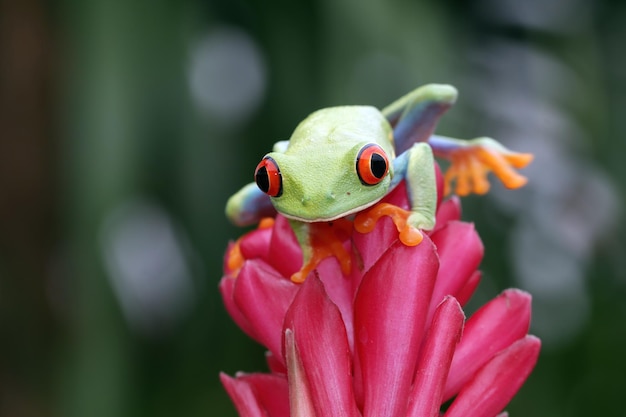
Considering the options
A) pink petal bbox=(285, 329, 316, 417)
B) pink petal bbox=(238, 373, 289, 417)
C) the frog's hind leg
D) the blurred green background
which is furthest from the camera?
the blurred green background

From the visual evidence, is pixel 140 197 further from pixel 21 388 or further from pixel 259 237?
pixel 259 237

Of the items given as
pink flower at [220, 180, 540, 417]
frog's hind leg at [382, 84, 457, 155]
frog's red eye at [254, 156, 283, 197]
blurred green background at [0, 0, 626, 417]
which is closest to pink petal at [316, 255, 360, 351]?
pink flower at [220, 180, 540, 417]

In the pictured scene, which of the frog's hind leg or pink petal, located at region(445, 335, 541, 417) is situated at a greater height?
the frog's hind leg

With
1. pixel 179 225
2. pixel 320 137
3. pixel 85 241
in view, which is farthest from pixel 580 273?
pixel 320 137

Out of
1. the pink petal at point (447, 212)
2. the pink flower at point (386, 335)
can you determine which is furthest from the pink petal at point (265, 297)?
the pink petal at point (447, 212)

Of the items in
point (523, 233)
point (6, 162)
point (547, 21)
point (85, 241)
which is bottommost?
point (523, 233)

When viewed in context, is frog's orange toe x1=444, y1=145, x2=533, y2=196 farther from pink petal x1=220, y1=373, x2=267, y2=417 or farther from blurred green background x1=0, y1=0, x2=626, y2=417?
blurred green background x1=0, y1=0, x2=626, y2=417
